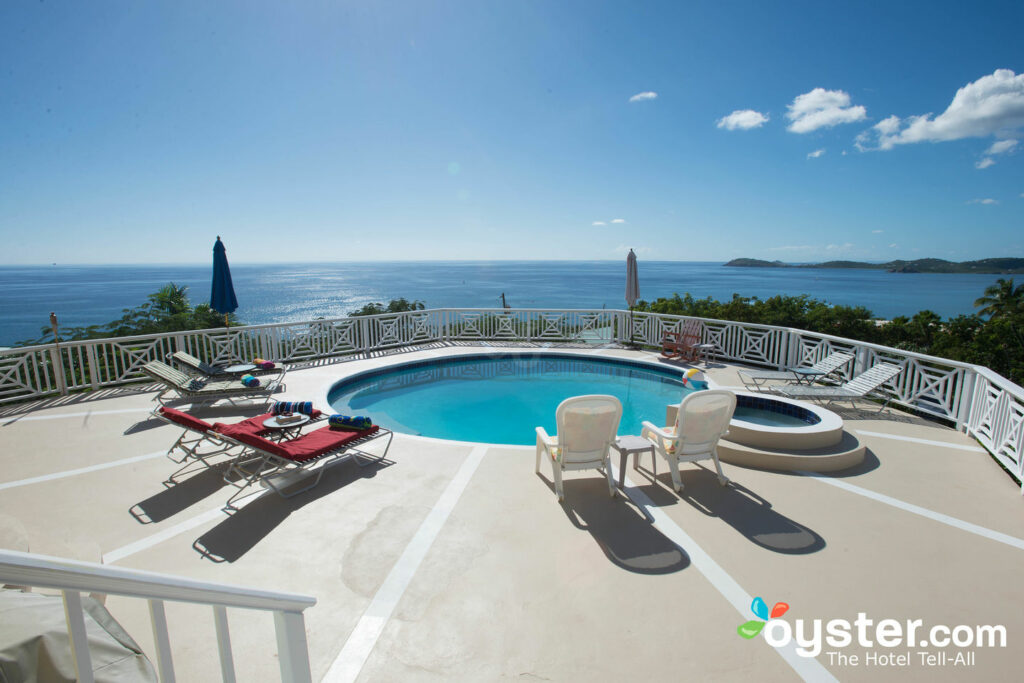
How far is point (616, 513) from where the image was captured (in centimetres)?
366

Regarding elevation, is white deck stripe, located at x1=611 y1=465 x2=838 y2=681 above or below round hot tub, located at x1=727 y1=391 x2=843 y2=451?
below

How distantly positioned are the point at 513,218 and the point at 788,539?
47659 millimetres

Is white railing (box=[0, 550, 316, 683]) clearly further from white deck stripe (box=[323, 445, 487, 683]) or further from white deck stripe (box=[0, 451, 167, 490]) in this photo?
white deck stripe (box=[0, 451, 167, 490])

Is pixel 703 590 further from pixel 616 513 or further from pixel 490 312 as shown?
pixel 490 312

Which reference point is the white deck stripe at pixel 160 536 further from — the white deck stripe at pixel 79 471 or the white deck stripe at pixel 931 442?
the white deck stripe at pixel 931 442

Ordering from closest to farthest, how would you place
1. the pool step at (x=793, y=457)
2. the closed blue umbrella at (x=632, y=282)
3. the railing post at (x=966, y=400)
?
the pool step at (x=793, y=457)
the railing post at (x=966, y=400)
the closed blue umbrella at (x=632, y=282)

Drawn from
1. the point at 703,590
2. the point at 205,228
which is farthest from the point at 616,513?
the point at 205,228

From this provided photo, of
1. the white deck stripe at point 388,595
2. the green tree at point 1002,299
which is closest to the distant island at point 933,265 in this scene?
the green tree at point 1002,299

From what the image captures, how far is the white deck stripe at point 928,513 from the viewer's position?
3.36m

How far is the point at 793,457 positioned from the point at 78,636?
17.1 ft

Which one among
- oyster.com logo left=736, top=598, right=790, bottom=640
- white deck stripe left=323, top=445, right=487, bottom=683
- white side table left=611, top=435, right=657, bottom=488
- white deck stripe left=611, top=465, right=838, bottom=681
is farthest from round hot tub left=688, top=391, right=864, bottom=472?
white deck stripe left=323, top=445, right=487, bottom=683

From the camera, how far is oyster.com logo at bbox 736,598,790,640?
2.45m

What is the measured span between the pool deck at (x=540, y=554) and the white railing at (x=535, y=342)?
900mm

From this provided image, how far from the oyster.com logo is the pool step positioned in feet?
7.09
